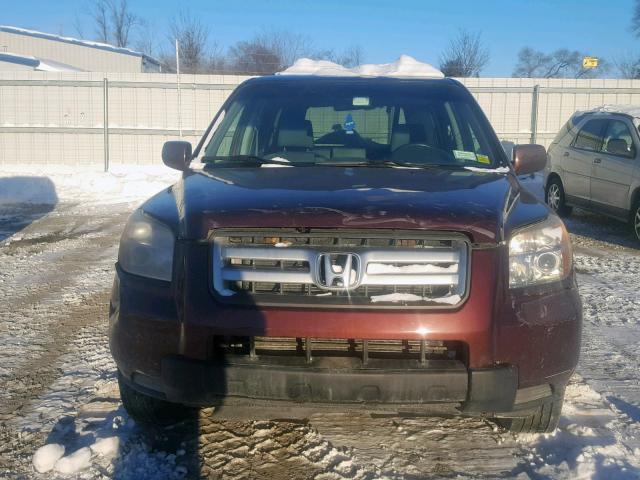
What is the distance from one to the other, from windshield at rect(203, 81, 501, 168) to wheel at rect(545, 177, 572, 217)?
21.6 feet

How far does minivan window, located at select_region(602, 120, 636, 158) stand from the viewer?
27.0 feet

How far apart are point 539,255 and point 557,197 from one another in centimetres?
819

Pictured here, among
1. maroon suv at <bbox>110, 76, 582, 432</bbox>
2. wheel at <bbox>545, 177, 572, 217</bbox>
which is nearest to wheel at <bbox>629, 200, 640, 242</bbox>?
wheel at <bbox>545, 177, 572, 217</bbox>

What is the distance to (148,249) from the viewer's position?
262 cm

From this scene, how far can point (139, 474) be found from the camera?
102 inches

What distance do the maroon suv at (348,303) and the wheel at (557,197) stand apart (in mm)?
7835

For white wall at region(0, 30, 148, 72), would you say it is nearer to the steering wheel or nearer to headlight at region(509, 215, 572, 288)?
the steering wheel

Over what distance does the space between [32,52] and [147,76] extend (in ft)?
62.5

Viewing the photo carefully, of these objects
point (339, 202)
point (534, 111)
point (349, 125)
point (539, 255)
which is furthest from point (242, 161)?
point (534, 111)

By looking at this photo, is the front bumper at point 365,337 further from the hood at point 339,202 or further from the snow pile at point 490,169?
the snow pile at point 490,169

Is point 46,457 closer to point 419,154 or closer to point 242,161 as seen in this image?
point 242,161

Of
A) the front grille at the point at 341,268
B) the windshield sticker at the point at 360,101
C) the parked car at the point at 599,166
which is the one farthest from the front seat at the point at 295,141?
the parked car at the point at 599,166

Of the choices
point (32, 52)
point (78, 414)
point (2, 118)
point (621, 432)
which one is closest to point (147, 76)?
point (2, 118)

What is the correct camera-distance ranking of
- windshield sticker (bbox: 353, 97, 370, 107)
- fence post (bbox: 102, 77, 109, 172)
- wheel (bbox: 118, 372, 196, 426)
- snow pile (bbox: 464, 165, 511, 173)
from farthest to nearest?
fence post (bbox: 102, 77, 109, 172)
windshield sticker (bbox: 353, 97, 370, 107)
snow pile (bbox: 464, 165, 511, 173)
wheel (bbox: 118, 372, 196, 426)
